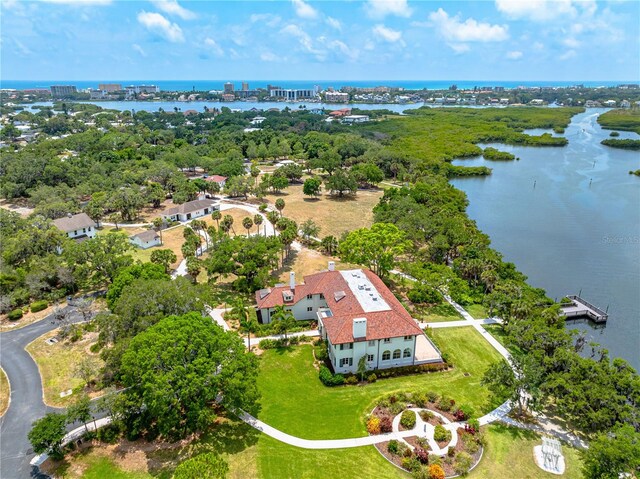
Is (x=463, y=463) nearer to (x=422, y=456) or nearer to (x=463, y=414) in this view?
(x=422, y=456)

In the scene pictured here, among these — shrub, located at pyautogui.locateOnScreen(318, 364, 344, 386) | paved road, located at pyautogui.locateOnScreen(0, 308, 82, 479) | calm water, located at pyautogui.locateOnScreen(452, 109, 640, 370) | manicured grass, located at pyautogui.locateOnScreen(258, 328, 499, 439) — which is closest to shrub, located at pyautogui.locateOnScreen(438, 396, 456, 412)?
manicured grass, located at pyautogui.locateOnScreen(258, 328, 499, 439)

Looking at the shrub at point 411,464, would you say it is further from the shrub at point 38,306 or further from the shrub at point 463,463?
the shrub at point 38,306

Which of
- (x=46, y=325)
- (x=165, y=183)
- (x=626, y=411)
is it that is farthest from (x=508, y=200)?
(x=46, y=325)

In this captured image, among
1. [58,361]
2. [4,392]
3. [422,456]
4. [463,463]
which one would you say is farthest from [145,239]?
[463,463]

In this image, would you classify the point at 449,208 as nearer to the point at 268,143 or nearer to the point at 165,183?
the point at 165,183

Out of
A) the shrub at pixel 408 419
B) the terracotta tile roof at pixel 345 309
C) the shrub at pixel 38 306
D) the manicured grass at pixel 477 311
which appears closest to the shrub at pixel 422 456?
the shrub at pixel 408 419
